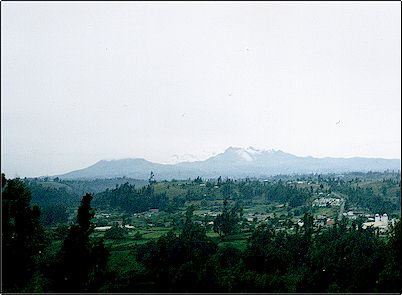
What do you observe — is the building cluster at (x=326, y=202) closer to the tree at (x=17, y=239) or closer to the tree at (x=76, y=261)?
the tree at (x=76, y=261)

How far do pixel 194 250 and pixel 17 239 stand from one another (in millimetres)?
24016

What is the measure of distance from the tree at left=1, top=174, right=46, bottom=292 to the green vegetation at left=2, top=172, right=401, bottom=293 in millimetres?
51

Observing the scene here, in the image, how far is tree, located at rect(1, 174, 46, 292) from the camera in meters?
19.6

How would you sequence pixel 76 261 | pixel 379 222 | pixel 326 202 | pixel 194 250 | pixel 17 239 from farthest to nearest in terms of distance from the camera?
pixel 326 202 → pixel 379 222 → pixel 194 250 → pixel 17 239 → pixel 76 261

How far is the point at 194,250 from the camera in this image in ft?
136

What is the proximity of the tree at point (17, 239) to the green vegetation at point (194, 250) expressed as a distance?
51 mm

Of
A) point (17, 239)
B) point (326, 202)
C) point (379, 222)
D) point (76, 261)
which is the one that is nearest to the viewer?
point (76, 261)

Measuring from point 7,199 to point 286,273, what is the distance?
2529 cm

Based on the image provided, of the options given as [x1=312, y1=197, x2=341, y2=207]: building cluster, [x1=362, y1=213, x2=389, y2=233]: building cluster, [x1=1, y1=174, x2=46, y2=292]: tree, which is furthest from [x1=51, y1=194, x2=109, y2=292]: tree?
[x1=312, y1=197, x2=341, y2=207]: building cluster

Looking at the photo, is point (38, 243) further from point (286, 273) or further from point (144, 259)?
point (286, 273)

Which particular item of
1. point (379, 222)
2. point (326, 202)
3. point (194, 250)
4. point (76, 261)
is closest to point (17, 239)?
point (76, 261)

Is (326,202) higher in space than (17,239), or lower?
lower

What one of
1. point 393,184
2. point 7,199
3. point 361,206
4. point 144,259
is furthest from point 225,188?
point 7,199

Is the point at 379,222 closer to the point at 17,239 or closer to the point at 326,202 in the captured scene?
the point at 326,202
